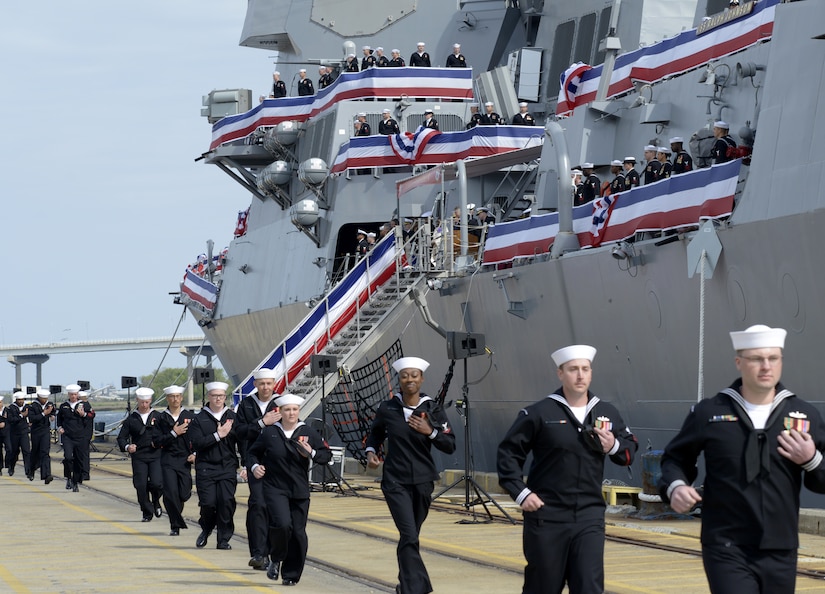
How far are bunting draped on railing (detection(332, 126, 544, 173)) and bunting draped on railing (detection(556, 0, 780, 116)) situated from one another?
10.0 feet

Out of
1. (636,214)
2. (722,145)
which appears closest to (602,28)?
(636,214)

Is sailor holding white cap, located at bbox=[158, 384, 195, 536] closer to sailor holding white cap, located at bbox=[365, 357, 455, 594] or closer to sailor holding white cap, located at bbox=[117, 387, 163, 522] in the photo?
sailor holding white cap, located at bbox=[117, 387, 163, 522]

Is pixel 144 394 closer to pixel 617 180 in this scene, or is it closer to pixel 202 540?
pixel 202 540

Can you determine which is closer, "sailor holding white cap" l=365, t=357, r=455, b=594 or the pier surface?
"sailor holding white cap" l=365, t=357, r=455, b=594

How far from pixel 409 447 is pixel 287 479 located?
5.53ft

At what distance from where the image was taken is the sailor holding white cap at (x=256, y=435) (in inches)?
460

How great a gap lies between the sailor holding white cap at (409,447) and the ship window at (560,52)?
55.1 ft

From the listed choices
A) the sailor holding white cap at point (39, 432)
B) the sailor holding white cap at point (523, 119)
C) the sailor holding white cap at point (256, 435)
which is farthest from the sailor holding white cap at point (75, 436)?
the sailor holding white cap at point (256, 435)

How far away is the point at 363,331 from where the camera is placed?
21844mm

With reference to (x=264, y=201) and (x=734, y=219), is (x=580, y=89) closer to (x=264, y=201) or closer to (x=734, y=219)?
(x=734, y=219)

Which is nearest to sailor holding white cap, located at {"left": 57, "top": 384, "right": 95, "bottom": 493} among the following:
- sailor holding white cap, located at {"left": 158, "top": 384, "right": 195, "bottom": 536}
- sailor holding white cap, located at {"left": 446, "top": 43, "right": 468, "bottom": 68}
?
sailor holding white cap, located at {"left": 158, "top": 384, "right": 195, "bottom": 536}

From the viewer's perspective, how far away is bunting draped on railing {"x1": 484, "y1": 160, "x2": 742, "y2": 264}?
1459cm

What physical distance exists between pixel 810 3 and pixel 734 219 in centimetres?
217

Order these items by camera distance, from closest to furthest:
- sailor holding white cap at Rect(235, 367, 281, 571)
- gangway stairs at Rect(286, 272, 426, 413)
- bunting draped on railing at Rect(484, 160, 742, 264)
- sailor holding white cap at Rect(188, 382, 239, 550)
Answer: sailor holding white cap at Rect(235, 367, 281, 571)
sailor holding white cap at Rect(188, 382, 239, 550)
bunting draped on railing at Rect(484, 160, 742, 264)
gangway stairs at Rect(286, 272, 426, 413)
